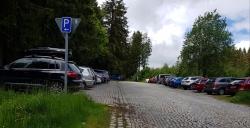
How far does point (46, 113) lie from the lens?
1227cm

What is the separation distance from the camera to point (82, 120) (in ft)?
47.5

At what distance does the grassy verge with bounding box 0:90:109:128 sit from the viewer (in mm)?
10383

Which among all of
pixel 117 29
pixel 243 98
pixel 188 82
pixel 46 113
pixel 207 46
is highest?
pixel 117 29

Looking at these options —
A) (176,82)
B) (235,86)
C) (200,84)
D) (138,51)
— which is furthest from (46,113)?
(138,51)

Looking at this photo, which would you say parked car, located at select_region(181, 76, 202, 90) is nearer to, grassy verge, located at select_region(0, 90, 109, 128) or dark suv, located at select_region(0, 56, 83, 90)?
dark suv, located at select_region(0, 56, 83, 90)

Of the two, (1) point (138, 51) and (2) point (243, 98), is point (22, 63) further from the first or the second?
(1) point (138, 51)

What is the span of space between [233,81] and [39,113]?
3419 cm

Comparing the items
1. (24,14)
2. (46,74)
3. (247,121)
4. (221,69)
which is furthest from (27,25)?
(221,69)

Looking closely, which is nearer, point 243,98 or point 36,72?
point 36,72

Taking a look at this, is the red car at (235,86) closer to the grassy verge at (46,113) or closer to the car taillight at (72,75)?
the car taillight at (72,75)

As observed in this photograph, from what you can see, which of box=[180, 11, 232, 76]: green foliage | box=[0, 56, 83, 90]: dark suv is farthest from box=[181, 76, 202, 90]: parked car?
box=[0, 56, 83, 90]: dark suv

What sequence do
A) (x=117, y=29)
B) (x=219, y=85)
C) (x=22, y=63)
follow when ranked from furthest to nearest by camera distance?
(x=117, y=29) < (x=219, y=85) < (x=22, y=63)

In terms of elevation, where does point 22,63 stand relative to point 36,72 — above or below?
above

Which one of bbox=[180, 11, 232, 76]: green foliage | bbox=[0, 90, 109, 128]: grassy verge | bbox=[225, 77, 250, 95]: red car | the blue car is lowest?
bbox=[0, 90, 109, 128]: grassy verge
